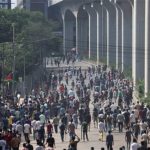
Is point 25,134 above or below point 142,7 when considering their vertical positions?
below

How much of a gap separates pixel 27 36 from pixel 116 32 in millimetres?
10143

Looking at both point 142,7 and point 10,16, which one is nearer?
point 142,7

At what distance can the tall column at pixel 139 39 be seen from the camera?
231 ft

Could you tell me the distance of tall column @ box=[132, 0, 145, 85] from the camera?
70.3m

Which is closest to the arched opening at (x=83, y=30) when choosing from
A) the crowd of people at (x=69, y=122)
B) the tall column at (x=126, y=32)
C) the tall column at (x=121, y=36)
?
the tall column at (x=121, y=36)

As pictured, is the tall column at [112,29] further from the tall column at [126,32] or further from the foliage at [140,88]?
the foliage at [140,88]

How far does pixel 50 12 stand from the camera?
5758 inches

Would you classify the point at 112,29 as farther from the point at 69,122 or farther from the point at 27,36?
the point at 69,122

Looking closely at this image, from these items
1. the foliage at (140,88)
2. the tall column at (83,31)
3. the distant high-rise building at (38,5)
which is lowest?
the foliage at (140,88)

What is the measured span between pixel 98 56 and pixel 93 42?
1216cm

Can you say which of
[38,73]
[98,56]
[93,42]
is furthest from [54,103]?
[93,42]

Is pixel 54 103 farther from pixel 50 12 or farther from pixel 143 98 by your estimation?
pixel 50 12

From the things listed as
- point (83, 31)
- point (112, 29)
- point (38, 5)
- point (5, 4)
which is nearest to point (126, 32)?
point (112, 29)

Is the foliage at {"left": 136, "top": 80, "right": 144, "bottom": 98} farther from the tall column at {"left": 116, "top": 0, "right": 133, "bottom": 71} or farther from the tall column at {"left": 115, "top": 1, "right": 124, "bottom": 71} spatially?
the tall column at {"left": 116, "top": 0, "right": 133, "bottom": 71}
